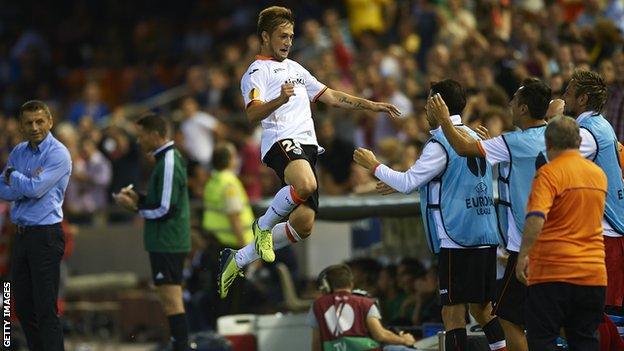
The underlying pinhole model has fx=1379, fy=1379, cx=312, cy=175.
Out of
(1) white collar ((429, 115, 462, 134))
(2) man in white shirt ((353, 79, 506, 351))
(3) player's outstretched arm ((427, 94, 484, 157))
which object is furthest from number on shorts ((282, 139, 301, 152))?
(3) player's outstretched arm ((427, 94, 484, 157))

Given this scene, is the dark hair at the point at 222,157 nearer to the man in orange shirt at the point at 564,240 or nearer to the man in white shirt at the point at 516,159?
the man in white shirt at the point at 516,159

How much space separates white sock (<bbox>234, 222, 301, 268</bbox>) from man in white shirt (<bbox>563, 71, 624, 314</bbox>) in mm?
2415

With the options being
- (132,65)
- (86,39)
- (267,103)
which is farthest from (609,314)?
(86,39)

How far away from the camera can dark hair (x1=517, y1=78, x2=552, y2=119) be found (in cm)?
1009

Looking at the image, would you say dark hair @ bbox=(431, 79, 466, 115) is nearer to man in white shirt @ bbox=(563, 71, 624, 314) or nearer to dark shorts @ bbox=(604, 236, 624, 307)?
man in white shirt @ bbox=(563, 71, 624, 314)

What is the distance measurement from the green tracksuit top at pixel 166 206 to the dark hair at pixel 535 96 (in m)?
4.12

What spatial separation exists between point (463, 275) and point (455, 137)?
3.55 feet

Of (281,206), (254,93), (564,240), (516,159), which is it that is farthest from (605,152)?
(254,93)

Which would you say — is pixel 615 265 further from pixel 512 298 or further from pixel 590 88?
pixel 590 88

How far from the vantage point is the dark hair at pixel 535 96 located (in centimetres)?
1009

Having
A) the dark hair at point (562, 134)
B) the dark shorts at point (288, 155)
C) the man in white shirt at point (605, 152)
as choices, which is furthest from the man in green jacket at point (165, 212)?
the dark hair at point (562, 134)

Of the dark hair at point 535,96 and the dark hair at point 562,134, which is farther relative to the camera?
the dark hair at point 535,96

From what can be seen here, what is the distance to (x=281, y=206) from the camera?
36.4 feet

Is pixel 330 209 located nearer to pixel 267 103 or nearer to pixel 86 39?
pixel 267 103
